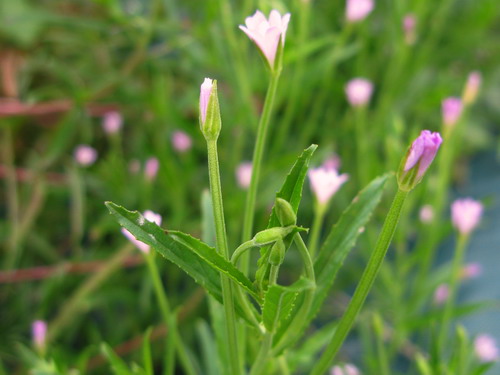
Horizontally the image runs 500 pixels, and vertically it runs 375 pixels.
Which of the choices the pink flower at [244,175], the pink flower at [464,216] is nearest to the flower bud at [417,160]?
the pink flower at [464,216]

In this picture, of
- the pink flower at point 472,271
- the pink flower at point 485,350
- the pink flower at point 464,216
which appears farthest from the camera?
the pink flower at point 472,271

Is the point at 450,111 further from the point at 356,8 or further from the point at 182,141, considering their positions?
the point at 182,141

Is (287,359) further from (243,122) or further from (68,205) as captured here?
(68,205)

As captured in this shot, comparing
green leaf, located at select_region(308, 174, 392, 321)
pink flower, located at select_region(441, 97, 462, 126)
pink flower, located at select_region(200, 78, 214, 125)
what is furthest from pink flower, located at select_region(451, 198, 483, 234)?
pink flower, located at select_region(200, 78, 214, 125)

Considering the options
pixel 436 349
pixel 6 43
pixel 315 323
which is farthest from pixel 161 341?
pixel 6 43

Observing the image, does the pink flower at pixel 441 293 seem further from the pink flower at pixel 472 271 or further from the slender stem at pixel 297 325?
the slender stem at pixel 297 325

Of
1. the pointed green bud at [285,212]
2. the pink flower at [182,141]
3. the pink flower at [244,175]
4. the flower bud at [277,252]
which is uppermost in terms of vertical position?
the pink flower at [182,141]

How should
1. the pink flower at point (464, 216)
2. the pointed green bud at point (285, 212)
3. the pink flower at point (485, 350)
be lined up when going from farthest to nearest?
the pink flower at point (485, 350)
the pink flower at point (464, 216)
the pointed green bud at point (285, 212)
